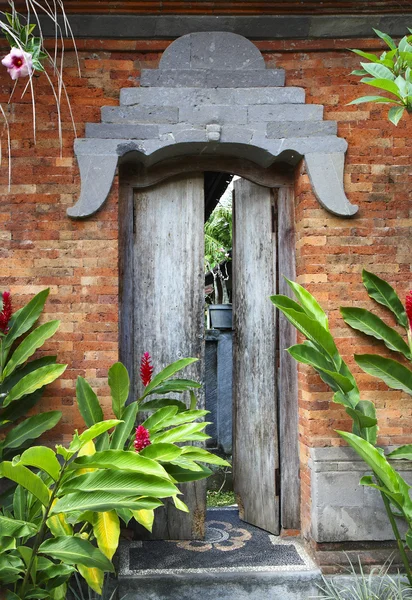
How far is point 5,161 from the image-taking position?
4.31 m

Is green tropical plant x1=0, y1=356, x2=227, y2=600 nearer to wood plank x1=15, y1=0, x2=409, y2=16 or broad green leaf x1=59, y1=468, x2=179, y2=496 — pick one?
broad green leaf x1=59, y1=468, x2=179, y2=496

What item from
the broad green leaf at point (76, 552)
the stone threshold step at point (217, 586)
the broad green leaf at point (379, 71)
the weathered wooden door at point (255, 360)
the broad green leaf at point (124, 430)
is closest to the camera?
the broad green leaf at point (76, 552)

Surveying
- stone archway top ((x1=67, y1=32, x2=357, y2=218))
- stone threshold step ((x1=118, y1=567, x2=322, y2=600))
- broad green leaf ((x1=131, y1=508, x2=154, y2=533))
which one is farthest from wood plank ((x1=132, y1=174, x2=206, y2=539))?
broad green leaf ((x1=131, y1=508, x2=154, y2=533))

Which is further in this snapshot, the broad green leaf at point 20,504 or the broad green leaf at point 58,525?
the broad green leaf at point 20,504

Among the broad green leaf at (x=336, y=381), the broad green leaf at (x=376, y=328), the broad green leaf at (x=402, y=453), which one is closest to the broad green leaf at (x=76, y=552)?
the broad green leaf at (x=336, y=381)

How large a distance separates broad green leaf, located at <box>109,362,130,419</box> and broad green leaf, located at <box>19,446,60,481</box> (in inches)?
44.7

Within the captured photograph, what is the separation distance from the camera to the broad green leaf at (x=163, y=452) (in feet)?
9.95

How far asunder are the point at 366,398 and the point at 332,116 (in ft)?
6.16

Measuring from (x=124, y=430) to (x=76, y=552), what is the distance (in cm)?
85

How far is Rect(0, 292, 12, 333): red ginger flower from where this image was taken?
12.7 ft

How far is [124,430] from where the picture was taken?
369 centimetres

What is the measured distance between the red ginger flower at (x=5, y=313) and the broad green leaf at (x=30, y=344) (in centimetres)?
15

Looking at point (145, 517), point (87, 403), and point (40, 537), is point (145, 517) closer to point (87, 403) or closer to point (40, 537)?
point (40, 537)

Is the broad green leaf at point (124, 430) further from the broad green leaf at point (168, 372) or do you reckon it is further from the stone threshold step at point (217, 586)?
the stone threshold step at point (217, 586)
